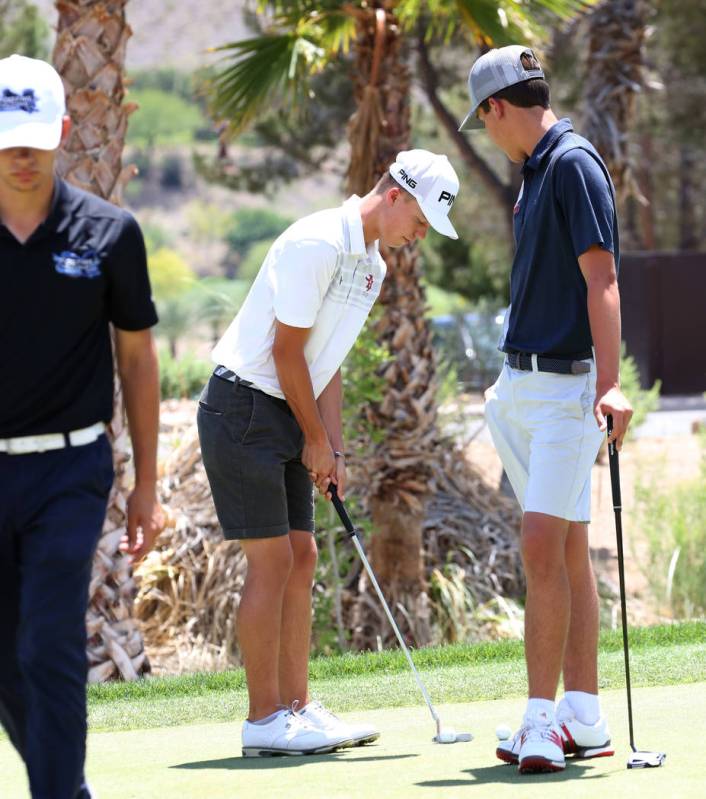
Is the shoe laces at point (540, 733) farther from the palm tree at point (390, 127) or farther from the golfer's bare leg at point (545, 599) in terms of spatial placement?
the palm tree at point (390, 127)

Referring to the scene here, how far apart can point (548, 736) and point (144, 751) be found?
133 cm

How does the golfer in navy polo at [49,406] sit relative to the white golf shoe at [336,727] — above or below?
above

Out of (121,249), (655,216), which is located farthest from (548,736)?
(655,216)

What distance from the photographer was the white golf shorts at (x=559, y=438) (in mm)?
4512

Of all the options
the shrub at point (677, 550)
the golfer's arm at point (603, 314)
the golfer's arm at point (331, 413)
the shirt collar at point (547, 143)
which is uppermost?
the shirt collar at point (547, 143)

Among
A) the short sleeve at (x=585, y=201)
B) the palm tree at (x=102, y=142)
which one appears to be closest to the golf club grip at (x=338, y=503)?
the short sleeve at (x=585, y=201)

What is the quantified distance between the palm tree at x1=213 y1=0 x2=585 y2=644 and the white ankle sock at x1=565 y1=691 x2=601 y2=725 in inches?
211

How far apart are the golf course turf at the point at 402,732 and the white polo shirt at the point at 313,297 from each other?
119 centimetres

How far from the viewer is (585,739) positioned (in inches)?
175

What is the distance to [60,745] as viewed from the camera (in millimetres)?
3367

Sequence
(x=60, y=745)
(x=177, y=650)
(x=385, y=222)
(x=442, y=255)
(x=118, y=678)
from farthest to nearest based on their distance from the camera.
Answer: (x=442, y=255), (x=177, y=650), (x=118, y=678), (x=385, y=222), (x=60, y=745)

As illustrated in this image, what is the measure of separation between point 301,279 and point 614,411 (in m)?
1.05

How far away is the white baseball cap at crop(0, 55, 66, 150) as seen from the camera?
342cm

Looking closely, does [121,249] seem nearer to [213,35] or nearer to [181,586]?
[181,586]
